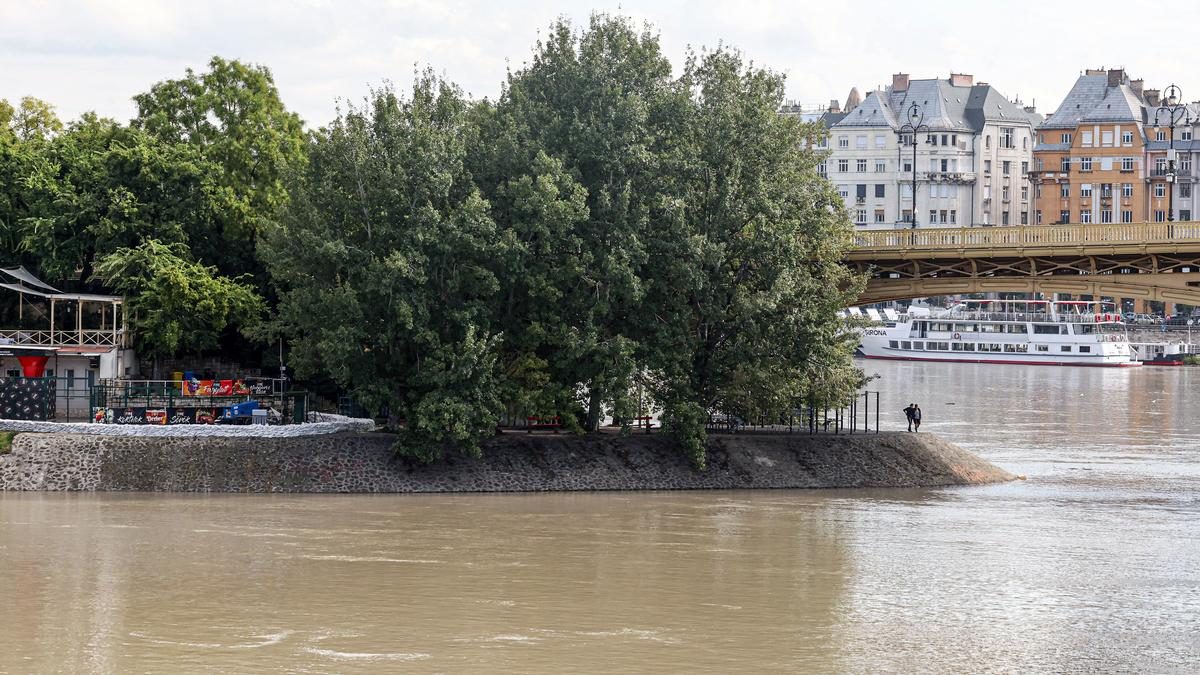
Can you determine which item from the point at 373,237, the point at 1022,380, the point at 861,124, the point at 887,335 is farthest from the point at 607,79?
the point at 861,124

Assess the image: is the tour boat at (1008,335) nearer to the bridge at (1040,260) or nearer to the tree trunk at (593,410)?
the bridge at (1040,260)

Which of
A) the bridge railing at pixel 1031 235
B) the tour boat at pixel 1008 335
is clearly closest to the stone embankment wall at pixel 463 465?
the bridge railing at pixel 1031 235

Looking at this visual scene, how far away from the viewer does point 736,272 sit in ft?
180

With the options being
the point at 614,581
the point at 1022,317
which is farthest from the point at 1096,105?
the point at 614,581

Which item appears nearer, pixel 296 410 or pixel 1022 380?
pixel 296 410

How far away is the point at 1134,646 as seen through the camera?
108 ft

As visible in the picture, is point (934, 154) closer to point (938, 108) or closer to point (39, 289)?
point (938, 108)

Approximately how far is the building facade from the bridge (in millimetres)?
92340

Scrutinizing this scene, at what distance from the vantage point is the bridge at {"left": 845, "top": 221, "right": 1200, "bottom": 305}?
2325 inches

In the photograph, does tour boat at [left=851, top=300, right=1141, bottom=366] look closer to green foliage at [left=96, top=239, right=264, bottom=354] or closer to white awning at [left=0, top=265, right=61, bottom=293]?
green foliage at [left=96, top=239, right=264, bottom=354]

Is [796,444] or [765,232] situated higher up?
[765,232]

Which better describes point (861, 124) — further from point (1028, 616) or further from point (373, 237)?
point (1028, 616)

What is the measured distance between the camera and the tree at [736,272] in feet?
174

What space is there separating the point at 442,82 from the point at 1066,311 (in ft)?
323
